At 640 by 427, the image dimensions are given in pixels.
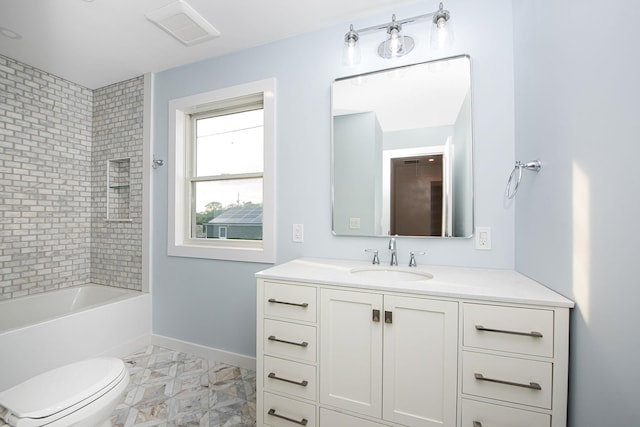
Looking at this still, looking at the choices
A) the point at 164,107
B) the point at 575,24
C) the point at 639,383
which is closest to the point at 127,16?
the point at 164,107

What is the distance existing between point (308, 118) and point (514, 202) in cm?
139

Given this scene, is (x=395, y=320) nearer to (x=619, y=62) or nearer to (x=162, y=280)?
(x=619, y=62)

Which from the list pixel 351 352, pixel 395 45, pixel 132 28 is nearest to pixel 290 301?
pixel 351 352

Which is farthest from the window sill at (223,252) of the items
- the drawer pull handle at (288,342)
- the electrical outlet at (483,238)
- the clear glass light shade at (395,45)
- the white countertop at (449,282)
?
the clear glass light shade at (395,45)

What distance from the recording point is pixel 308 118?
77.9 inches

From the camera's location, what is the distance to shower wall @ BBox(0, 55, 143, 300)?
7.79 feet

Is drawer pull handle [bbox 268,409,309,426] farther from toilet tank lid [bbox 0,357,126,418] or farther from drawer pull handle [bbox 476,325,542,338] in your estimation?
drawer pull handle [bbox 476,325,542,338]

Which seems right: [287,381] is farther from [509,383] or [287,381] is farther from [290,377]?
[509,383]

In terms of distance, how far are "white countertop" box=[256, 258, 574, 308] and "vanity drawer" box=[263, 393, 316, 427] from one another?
24.4 inches

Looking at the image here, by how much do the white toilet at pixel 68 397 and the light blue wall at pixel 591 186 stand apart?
6.08 feet

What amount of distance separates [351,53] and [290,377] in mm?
1865

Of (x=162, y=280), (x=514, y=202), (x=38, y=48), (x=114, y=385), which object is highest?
(x=38, y=48)

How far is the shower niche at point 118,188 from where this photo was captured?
283 cm

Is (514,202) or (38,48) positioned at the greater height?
(38,48)
